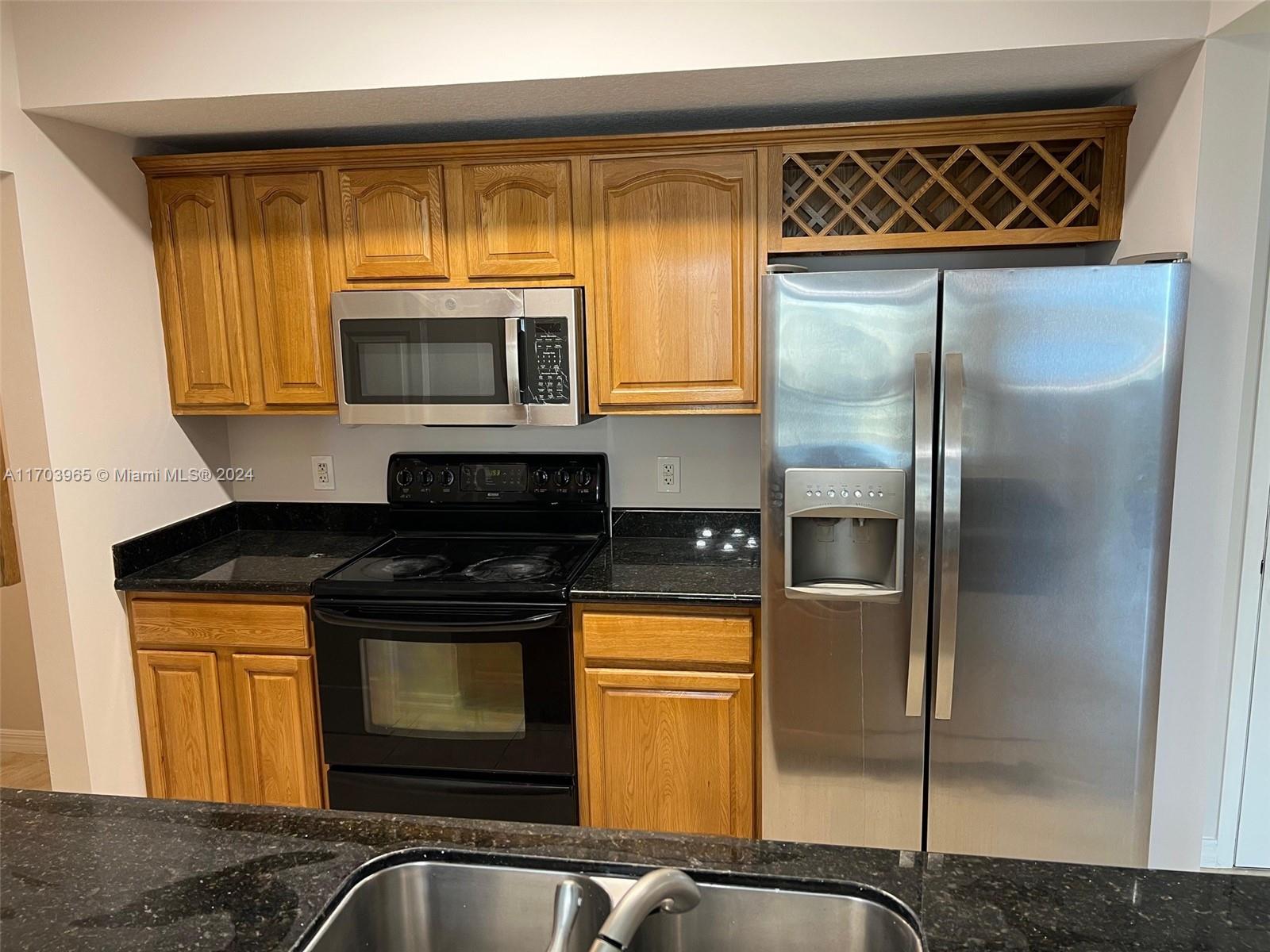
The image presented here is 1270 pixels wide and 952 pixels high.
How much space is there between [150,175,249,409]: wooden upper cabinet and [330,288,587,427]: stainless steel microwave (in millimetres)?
394

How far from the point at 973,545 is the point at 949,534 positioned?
7 centimetres

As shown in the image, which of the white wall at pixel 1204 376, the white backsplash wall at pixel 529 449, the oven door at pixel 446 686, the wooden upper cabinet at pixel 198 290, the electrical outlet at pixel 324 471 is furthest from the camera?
the electrical outlet at pixel 324 471

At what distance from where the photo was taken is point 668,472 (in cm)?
294

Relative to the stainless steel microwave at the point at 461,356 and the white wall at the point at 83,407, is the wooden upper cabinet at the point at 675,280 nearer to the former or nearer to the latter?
the stainless steel microwave at the point at 461,356

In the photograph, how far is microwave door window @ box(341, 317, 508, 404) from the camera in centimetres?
260

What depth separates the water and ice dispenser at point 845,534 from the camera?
2082mm

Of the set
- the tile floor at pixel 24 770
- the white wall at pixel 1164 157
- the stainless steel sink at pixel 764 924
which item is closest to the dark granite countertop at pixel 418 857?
the stainless steel sink at pixel 764 924

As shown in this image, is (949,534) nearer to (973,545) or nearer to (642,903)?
(973,545)

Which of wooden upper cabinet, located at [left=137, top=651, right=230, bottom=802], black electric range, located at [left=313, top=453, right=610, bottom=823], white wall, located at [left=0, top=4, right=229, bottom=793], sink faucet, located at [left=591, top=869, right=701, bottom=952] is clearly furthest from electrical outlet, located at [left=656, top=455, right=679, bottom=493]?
sink faucet, located at [left=591, top=869, right=701, bottom=952]

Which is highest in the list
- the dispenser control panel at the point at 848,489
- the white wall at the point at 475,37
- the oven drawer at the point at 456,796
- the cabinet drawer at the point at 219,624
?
the white wall at the point at 475,37

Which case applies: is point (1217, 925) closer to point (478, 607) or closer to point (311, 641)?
point (478, 607)

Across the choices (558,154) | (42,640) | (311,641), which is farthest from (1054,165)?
(42,640)

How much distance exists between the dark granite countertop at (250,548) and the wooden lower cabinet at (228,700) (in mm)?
66

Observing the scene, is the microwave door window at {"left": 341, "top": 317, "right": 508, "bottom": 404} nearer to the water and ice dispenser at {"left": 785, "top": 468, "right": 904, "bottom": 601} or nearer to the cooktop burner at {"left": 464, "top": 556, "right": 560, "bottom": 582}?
the cooktop burner at {"left": 464, "top": 556, "right": 560, "bottom": 582}
